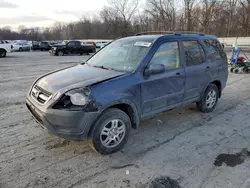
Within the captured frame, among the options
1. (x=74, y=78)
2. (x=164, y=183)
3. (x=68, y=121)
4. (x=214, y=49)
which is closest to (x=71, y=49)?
(x=214, y=49)

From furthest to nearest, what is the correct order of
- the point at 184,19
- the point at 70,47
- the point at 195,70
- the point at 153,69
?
the point at 184,19 → the point at 70,47 → the point at 195,70 → the point at 153,69

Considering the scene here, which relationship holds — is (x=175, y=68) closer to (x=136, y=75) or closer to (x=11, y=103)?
(x=136, y=75)

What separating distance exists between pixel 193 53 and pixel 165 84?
1.16m

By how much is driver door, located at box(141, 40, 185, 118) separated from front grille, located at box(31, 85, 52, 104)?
1.42 meters

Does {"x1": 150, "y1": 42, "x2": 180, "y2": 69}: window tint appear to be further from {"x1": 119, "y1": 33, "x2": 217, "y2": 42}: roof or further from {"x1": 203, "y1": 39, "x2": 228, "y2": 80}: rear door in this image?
{"x1": 203, "y1": 39, "x2": 228, "y2": 80}: rear door

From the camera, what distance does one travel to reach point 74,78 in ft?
10.6

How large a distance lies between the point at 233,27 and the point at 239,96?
4547cm

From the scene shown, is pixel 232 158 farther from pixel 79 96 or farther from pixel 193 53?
pixel 79 96

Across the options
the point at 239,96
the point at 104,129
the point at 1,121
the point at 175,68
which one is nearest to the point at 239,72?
the point at 239,96

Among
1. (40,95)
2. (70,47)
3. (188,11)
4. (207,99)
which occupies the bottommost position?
(207,99)

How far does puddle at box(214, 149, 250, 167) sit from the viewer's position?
2980 mm

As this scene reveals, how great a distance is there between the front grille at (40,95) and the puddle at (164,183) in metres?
1.78

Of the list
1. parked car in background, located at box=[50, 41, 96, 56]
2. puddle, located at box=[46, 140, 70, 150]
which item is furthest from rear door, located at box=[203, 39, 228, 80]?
parked car in background, located at box=[50, 41, 96, 56]

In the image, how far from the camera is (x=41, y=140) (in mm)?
3521
